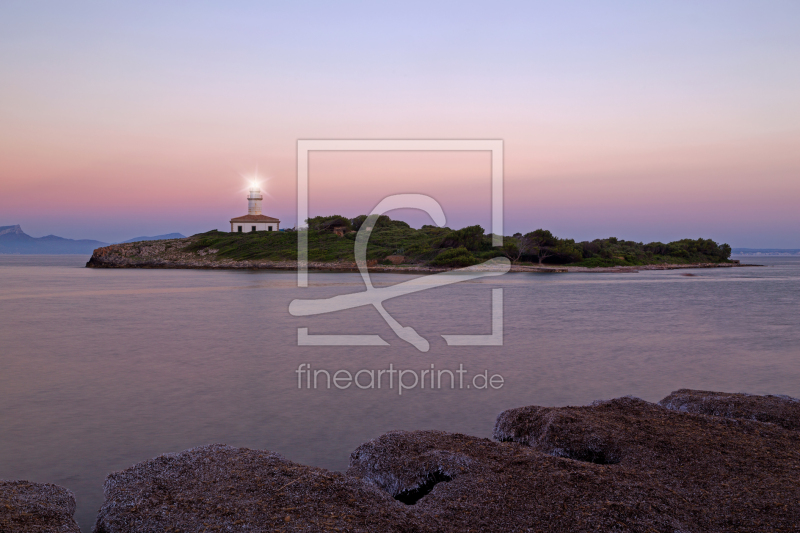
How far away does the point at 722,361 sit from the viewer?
535 inches

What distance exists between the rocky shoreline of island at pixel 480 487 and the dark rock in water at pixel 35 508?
15mm

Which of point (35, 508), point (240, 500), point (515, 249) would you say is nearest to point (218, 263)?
point (515, 249)

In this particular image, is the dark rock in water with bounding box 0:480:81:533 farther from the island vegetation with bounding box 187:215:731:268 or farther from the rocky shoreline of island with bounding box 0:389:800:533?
the island vegetation with bounding box 187:215:731:268

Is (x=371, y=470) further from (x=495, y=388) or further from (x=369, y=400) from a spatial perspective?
(x=495, y=388)

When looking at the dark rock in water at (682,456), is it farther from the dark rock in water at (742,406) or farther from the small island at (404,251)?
the small island at (404,251)

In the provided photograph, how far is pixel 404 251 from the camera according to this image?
2876 inches

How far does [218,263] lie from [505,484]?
74.8m

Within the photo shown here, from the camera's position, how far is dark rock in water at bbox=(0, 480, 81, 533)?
4.05 metres

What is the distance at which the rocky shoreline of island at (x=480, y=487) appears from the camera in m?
4.19

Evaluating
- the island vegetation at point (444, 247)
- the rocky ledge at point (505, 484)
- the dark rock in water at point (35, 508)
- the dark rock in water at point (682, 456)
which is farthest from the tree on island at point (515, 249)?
the dark rock in water at point (35, 508)

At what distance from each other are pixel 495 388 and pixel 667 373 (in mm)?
4270

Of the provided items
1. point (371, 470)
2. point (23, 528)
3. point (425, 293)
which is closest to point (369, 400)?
point (371, 470)

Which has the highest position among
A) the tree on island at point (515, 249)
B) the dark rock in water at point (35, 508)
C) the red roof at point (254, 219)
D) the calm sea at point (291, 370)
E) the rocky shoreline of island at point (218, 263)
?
the red roof at point (254, 219)

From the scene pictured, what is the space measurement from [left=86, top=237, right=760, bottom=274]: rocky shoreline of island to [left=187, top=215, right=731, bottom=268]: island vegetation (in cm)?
128
